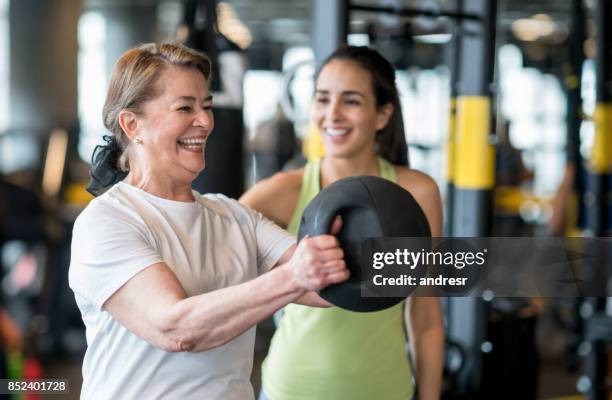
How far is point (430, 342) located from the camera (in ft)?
6.61

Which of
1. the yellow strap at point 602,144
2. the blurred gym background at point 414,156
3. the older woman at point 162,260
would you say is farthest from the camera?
the yellow strap at point 602,144

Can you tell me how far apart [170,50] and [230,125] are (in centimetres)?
177

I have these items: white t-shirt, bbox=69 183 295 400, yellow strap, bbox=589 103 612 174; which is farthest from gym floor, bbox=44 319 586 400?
white t-shirt, bbox=69 183 295 400

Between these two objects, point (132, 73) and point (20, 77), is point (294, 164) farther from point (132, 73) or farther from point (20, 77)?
point (132, 73)

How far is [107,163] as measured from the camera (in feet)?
4.83

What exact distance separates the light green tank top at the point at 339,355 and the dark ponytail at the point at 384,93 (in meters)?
0.24

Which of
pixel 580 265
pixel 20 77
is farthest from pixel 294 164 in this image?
pixel 580 265

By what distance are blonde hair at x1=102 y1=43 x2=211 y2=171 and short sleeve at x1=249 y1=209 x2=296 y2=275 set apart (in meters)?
0.28

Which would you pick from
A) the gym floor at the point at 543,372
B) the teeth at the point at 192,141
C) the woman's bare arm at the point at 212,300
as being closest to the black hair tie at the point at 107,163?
the teeth at the point at 192,141

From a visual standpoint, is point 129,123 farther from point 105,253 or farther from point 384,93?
point 384,93

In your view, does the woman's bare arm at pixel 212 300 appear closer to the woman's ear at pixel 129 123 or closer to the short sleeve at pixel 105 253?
the short sleeve at pixel 105 253

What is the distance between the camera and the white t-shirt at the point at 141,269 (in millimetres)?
1256

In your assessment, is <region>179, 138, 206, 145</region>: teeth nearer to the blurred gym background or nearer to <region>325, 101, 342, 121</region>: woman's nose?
<region>325, 101, 342, 121</region>: woman's nose

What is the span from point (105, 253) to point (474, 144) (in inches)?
95.1
